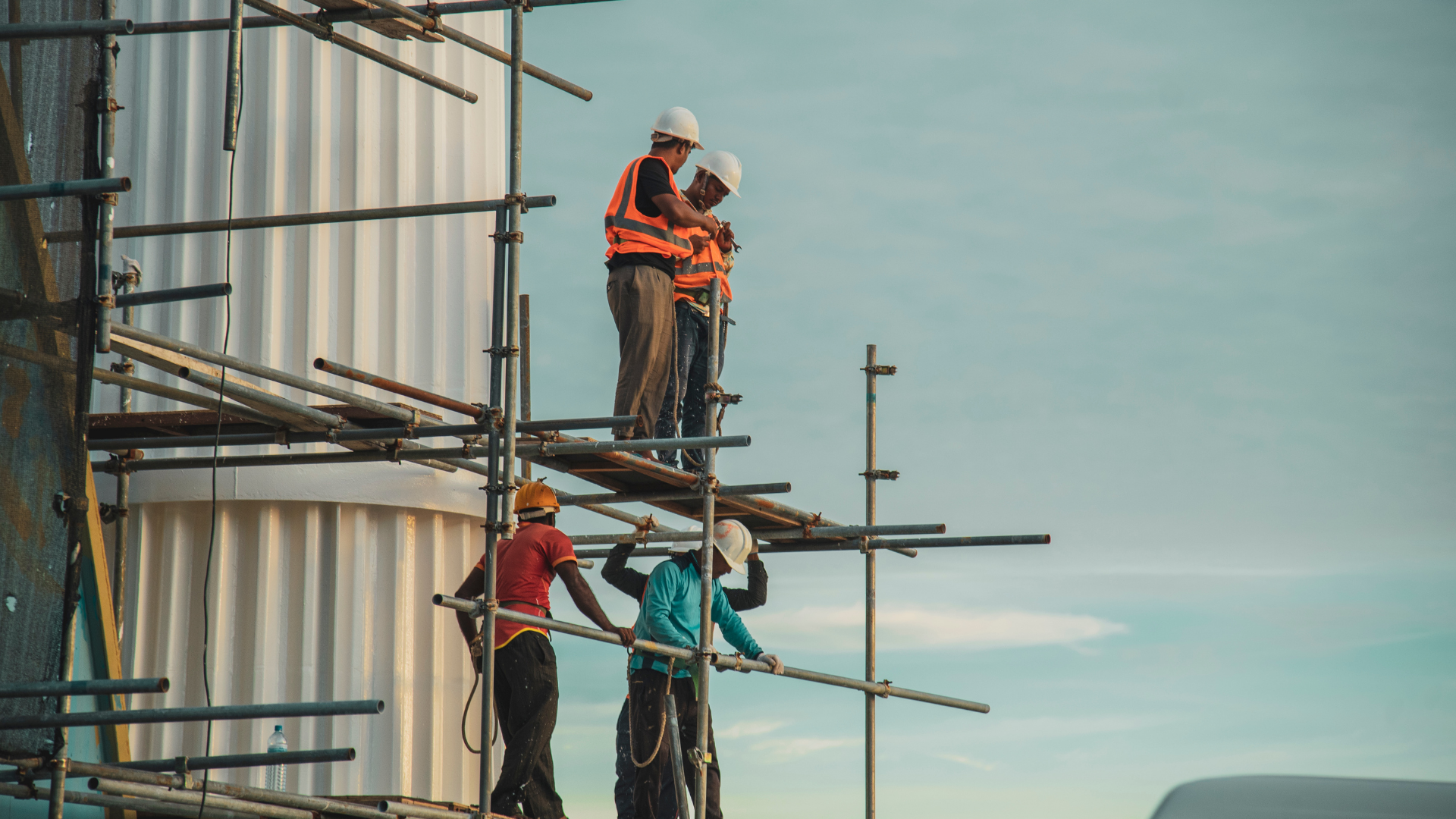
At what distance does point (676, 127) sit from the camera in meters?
11.1

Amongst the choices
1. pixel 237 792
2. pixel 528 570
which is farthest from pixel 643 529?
pixel 237 792

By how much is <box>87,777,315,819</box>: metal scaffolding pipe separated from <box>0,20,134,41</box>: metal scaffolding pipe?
290 centimetres

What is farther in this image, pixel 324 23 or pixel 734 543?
pixel 734 543

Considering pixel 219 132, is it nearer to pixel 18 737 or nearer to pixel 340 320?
pixel 340 320

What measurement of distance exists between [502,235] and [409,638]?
3647 mm

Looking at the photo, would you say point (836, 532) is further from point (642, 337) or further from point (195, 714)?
point (195, 714)

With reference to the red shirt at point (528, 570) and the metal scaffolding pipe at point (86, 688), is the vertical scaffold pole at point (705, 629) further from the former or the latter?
the metal scaffolding pipe at point (86, 688)

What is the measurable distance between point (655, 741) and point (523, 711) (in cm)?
119

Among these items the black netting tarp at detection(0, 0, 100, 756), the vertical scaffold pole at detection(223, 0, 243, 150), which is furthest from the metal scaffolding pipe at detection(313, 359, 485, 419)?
the black netting tarp at detection(0, 0, 100, 756)

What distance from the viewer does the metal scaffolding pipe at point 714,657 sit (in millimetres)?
8805

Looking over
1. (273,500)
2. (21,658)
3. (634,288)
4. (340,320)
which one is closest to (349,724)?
(273,500)

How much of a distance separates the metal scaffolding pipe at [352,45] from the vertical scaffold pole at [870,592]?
386 centimetres

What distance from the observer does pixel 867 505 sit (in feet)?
43.7

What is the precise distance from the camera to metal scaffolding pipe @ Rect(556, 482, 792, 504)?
10227 millimetres
